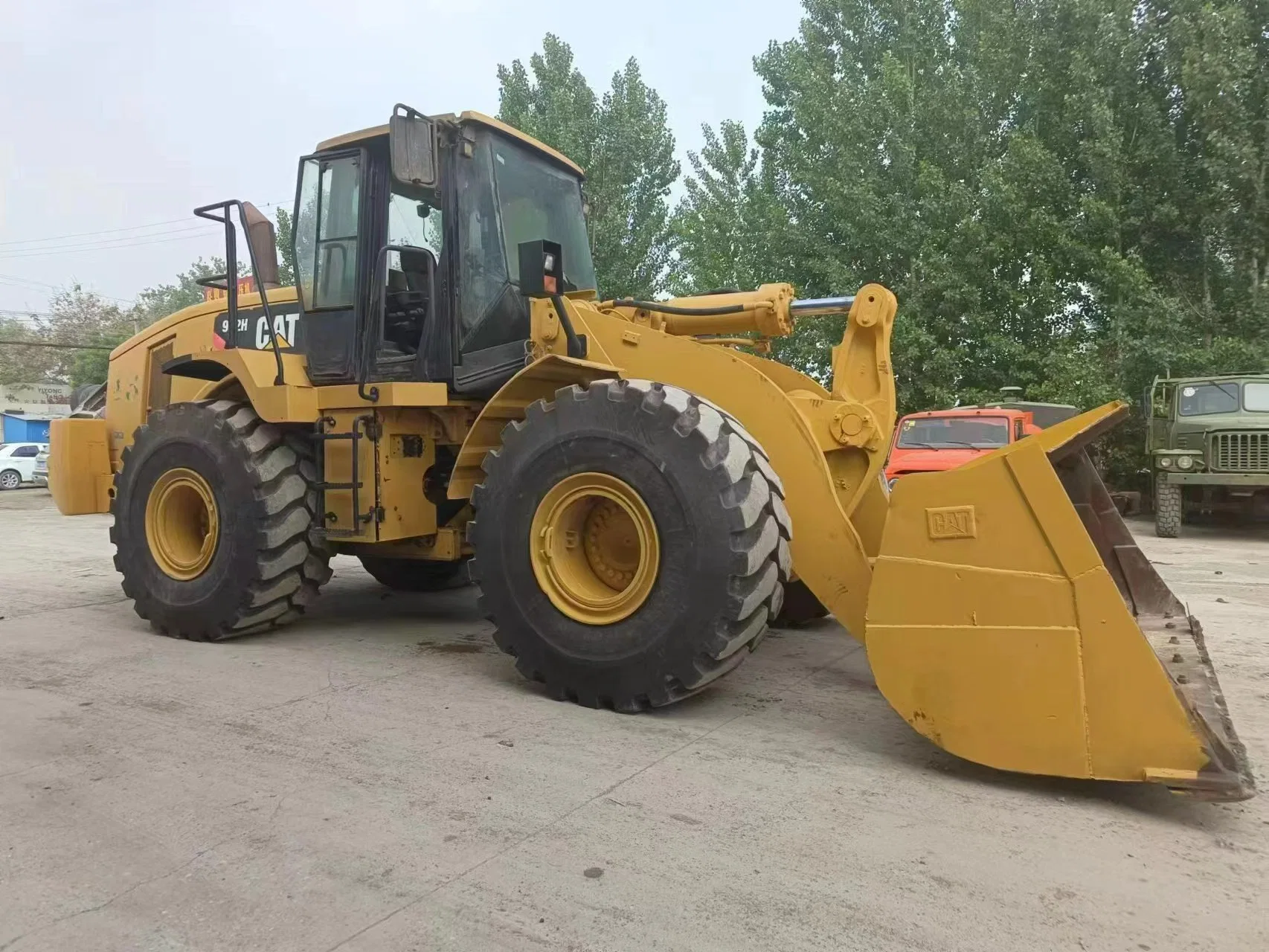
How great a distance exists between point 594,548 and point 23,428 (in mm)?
39483

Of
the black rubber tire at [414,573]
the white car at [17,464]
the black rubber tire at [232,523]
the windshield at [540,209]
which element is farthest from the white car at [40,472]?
the windshield at [540,209]

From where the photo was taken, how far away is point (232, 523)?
16.8 ft

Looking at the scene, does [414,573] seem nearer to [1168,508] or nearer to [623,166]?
[1168,508]

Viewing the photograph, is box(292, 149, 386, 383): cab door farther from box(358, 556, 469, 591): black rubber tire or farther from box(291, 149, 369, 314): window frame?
box(358, 556, 469, 591): black rubber tire

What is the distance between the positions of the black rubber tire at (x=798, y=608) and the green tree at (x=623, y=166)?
14.2 meters

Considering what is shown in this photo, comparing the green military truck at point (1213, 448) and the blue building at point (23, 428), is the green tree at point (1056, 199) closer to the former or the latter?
the green military truck at point (1213, 448)

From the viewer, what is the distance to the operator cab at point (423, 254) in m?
5.11

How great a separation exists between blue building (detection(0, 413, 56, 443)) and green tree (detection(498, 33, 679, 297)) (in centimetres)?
2613

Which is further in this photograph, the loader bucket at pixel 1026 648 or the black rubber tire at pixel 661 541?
the black rubber tire at pixel 661 541

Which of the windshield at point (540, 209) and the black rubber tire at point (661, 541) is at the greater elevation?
the windshield at point (540, 209)

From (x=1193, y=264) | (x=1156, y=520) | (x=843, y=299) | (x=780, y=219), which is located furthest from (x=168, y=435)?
(x=1193, y=264)

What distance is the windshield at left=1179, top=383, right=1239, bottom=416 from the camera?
12.3 meters

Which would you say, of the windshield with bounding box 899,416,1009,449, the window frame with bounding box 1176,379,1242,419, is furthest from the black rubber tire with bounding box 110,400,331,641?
the window frame with bounding box 1176,379,1242,419

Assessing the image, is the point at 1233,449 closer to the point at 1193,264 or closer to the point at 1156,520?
the point at 1156,520
